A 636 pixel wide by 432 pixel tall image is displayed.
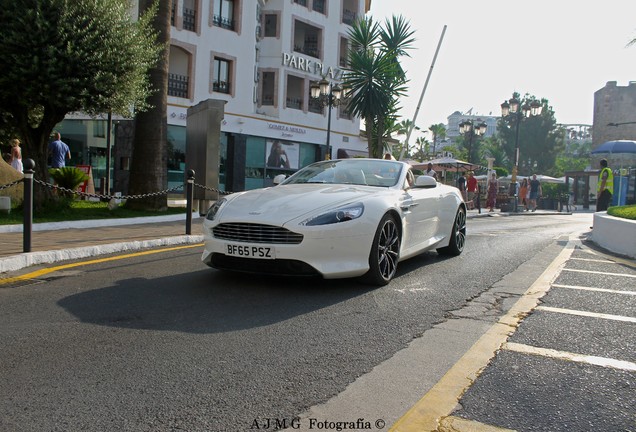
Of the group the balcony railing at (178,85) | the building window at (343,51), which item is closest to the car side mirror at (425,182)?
the balcony railing at (178,85)

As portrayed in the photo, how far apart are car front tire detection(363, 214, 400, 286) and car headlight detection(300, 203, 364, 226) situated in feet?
0.98

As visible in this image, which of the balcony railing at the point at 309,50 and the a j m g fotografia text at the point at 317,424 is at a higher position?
the balcony railing at the point at 309,50

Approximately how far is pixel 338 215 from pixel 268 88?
25457 millimetres

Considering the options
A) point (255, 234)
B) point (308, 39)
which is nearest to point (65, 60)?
point (255, 234)

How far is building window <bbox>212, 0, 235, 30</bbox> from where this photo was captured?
25.6 meters

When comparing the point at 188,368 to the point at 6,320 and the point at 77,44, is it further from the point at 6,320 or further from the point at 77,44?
the point at 77,44

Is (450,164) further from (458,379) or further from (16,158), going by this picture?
(458,379)

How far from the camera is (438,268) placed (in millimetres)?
6441

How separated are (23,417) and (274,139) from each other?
26538 mm

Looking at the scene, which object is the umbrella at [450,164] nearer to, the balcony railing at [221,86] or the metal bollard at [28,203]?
the balcony railing at [221,86]

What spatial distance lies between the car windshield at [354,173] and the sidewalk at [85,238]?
8.14 feet

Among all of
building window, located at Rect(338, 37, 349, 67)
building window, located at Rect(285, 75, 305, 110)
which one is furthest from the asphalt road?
building window, located at Rect(338, 37, 349, 67)

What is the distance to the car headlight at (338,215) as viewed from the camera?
15.6 feet

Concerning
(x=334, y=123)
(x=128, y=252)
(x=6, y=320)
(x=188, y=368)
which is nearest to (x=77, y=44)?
(x=128, y=252)
